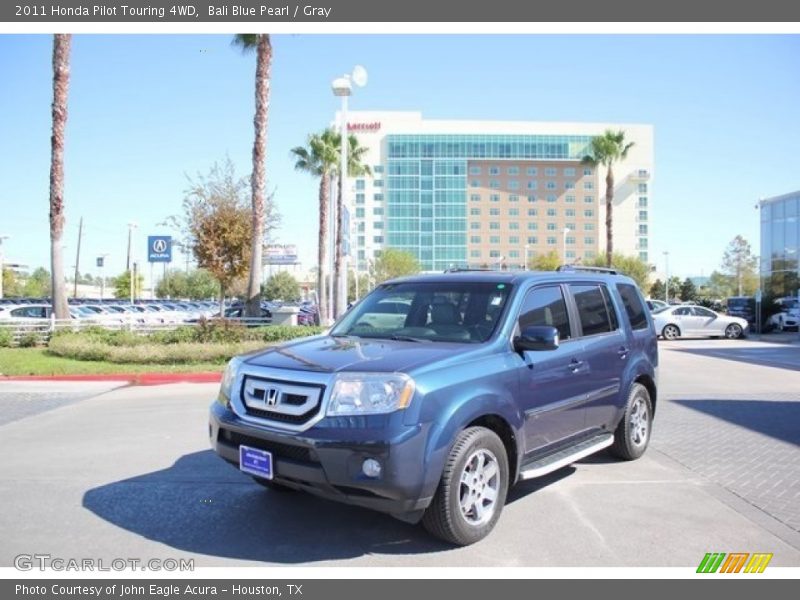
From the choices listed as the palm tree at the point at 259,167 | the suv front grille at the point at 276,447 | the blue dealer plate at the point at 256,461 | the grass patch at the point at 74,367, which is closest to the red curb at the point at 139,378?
the grass patch at the point at 74,367

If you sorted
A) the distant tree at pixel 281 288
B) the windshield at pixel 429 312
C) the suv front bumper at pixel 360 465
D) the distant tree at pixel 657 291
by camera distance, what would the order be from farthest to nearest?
the distant tree at pixel 281 288 → the distant tree at pixel 657 291 → the windshield at pixel 429 312 → the suv front bumper at pixel 360 465

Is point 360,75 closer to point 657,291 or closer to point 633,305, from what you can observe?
point 633,305

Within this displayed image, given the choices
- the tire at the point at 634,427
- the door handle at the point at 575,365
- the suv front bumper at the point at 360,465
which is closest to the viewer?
the suv front bumper at the point at 360,465

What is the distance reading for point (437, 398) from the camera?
4.09 m

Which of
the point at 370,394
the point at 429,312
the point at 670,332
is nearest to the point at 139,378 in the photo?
the point at 429,312

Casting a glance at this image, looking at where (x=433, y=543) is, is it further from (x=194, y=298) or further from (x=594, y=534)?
(x=194, y=298)

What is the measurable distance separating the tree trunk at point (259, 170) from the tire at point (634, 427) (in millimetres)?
15537

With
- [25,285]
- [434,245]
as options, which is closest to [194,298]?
[25,285]

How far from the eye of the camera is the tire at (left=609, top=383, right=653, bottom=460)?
647 cm

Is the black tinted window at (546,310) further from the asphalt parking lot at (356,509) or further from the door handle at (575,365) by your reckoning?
the asphalt parking lot at (356,509)

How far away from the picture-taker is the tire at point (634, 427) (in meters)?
6.47

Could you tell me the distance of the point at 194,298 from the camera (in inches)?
3317

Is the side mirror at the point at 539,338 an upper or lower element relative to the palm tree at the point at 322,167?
lower

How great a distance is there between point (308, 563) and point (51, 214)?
66.3 feet
